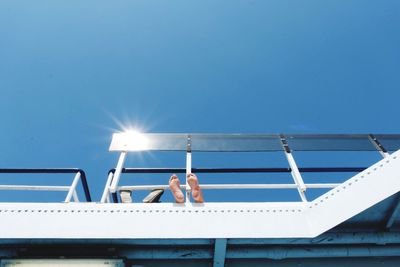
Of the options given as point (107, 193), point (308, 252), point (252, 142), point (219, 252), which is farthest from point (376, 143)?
point (107, 193)

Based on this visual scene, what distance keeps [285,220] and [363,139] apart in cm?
404

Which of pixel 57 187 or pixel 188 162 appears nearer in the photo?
pixel 57 187

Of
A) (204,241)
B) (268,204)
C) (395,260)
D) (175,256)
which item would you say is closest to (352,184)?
(268,204)

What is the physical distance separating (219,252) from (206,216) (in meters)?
0.40

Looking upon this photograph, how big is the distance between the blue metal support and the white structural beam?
0.34 feet

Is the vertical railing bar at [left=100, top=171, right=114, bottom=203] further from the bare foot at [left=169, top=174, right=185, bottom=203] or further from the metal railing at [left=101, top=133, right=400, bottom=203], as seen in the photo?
the metal railing at [left=101, top=133, right=400, bottom=203]

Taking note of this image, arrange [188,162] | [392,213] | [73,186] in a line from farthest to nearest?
[188,162] → [73,186] → [392,213]

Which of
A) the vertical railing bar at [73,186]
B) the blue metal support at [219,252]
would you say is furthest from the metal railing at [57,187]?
the blue metal support at [219,252]

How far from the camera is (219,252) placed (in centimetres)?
280

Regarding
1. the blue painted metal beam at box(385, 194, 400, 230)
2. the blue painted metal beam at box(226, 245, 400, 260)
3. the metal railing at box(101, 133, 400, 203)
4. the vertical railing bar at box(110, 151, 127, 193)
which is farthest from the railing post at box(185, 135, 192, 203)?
the blue painted metal beam at box(385, 194, 400, 230)

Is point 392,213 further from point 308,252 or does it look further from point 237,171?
point 237,171

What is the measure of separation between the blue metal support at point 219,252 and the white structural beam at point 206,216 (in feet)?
0.34

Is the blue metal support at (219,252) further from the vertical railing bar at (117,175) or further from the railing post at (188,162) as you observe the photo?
the vertical railing bar at (117,175)

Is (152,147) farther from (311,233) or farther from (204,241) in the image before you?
(311,233)
